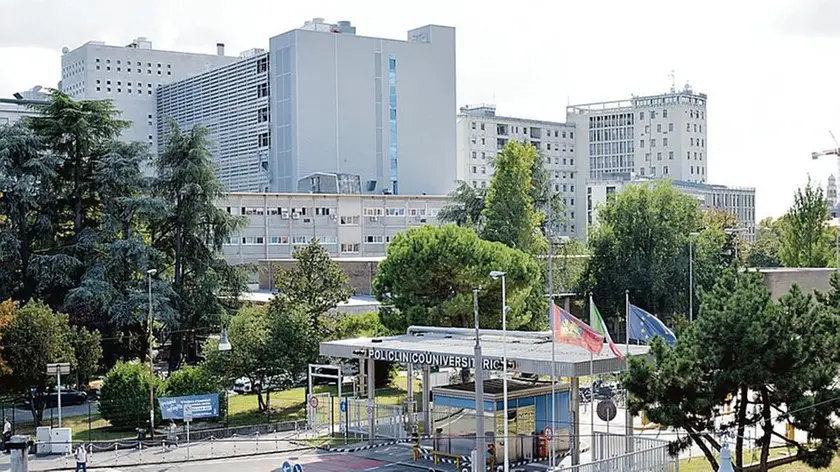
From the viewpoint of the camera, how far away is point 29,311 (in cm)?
4219

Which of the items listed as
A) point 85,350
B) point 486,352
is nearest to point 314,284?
point 85,350

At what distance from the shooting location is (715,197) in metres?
148

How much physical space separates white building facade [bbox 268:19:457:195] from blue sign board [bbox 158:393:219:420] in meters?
67.5

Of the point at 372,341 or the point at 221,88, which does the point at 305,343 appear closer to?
the point at 372,341

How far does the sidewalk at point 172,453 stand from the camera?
35594mm

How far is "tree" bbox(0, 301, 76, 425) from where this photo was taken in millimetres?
41438

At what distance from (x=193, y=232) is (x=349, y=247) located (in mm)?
30578

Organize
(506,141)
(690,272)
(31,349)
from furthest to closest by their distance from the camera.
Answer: (506,141)
(690,272)
(31,349)

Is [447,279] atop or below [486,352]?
atop

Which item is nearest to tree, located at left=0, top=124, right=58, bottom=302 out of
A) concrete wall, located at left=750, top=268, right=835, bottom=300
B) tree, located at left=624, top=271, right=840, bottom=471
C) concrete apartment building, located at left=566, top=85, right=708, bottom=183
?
tree, located at left=624, top=271, right=840, bottom=471

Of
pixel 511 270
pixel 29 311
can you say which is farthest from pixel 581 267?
pixel 29 311

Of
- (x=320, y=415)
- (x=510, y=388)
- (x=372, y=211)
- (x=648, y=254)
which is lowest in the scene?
(x=320, y=415)

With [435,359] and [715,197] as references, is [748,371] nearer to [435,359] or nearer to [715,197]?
[435,359]

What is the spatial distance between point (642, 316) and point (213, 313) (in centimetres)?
3166
